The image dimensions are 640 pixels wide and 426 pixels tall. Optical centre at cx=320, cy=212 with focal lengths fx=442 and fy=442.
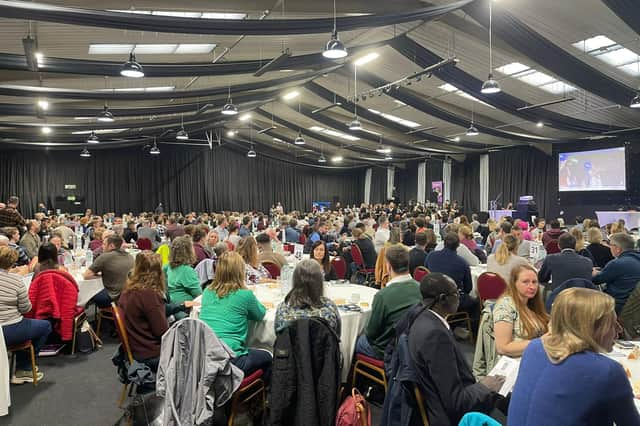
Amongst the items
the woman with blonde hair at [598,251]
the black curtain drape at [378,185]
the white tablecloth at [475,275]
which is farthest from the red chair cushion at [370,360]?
the black curtain drape at [378,185]

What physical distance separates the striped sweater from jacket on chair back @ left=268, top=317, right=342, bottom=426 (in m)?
2.64

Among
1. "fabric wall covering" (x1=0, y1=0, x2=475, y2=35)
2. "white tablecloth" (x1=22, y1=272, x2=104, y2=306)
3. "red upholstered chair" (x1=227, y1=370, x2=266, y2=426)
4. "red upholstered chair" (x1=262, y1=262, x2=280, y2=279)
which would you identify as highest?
"fabric wall covering" (x1=0, y1=0, x2=475, y2=35)

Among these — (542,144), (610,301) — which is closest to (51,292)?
(610,301)

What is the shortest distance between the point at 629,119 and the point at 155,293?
1482 centimetres

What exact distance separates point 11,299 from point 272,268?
2762 millimetres

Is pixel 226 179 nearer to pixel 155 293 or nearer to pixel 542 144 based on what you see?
pixel 542 144

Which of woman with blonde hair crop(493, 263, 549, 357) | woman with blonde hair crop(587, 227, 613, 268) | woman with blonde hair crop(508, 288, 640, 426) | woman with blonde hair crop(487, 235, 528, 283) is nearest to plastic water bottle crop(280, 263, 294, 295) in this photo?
woman with blonde hair crop(493, 263, 549, 357)

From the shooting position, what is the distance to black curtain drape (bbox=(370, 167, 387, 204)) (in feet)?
88.2

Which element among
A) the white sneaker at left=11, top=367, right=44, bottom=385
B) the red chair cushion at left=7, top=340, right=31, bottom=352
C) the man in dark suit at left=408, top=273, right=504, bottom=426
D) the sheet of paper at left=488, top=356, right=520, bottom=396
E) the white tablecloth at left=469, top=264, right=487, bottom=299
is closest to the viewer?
the man in dark suit at left=408, top=273, right=504, bottom=426

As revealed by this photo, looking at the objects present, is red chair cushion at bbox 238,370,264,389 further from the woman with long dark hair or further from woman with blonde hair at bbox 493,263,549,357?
woman with blonde hair at bbox 493,263,549,357

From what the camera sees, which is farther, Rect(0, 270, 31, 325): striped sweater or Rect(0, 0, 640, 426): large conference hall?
Rect(0, 270, 31, 325): striped sweater

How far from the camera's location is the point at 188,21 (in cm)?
569

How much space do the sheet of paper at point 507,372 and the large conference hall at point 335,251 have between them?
15mm

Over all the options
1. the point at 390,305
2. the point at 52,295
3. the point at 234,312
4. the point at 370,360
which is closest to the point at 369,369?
the point at 370,360
